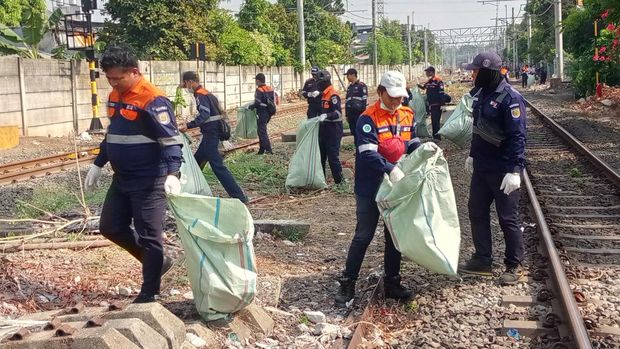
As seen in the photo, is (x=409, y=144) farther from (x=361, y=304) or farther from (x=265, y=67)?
(x=265, y=67)

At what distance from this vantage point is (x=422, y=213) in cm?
480

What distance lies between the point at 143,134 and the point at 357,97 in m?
6.84

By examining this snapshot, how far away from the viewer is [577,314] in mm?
4547

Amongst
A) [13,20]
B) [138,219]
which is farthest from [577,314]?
[13,20]

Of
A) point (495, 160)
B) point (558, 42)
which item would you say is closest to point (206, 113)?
point (495, 160)

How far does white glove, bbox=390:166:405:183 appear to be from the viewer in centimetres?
479

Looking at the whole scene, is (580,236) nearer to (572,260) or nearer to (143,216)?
(572,260)

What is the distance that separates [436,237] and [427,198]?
0.27 m

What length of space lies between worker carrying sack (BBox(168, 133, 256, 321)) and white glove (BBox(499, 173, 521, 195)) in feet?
6.94

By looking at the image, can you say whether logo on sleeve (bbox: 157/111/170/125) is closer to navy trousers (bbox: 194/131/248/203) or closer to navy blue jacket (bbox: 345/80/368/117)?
navy trousers (bbox: 194/131/248/203)

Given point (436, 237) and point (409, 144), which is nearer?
point (436, 237)

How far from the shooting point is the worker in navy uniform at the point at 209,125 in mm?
8617

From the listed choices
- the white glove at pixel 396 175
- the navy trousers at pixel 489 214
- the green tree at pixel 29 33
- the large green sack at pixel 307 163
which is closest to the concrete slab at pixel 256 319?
the white glove at pixel 396 175

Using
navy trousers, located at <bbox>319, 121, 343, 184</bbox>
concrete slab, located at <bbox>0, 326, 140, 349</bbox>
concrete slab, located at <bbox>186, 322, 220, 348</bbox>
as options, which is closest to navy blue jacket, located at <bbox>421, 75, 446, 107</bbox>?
navy trousers, located at <bbox>319, 121, 343, 184</bbox>
